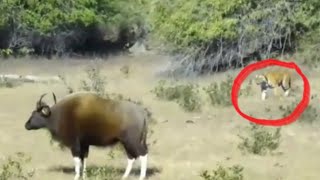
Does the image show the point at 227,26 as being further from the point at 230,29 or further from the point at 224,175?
the point at 224,175

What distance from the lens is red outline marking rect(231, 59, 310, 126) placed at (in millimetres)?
17922

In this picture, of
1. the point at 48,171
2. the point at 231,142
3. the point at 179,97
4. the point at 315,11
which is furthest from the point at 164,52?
the point at 48,171

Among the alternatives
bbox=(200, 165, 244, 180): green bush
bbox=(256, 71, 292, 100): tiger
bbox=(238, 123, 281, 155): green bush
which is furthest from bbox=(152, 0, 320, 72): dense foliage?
bbox=(200, 165, 244, 180): green bush

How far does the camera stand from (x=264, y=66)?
25641 mm

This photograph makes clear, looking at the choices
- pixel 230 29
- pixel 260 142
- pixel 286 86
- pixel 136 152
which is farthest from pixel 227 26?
pixel 136 152

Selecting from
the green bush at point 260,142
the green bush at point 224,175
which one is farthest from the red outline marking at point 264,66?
the green bush at point 224,175

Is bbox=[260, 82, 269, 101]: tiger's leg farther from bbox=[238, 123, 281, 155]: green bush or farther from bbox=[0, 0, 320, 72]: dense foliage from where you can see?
bbox=[0, 0, 320, 72]: dense foliage

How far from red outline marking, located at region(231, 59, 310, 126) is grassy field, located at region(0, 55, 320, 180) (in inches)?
7.0

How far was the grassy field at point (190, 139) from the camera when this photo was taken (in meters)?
13.5

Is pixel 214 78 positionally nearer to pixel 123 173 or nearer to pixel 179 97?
pixel 179 97

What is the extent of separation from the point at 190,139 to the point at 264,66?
387 inches

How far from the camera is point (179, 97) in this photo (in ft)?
69.6

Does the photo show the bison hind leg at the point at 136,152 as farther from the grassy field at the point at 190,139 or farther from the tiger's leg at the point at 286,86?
the tiger's leg at the point at 286,86

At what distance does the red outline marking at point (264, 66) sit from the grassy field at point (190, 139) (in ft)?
0.58
